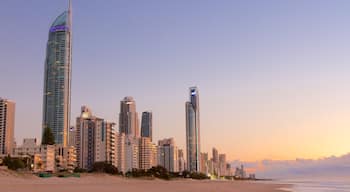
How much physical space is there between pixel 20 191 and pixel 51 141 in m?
179

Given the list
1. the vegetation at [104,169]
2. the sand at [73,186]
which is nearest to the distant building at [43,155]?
the vegetation at [104,169]

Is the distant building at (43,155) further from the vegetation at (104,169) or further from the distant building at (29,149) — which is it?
the vegetation at (104,169)

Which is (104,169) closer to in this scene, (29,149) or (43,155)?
(43,155)

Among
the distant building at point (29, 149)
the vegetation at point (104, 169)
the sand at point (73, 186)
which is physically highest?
the distant building at point (29, 149)

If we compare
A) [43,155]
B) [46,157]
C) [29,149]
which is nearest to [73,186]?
[46,157]

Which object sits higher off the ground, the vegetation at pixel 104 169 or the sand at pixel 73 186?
the sand at pixel 73 186

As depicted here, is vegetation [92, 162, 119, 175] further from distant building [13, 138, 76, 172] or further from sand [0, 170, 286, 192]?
sand [0, 170, 286, 192]

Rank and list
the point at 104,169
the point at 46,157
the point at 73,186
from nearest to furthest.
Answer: the point at 73,186 < the point at 104,169 < the point at 46,157

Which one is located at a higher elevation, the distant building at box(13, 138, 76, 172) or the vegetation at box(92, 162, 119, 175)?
the distant building at box(13, 138, 76, 172)

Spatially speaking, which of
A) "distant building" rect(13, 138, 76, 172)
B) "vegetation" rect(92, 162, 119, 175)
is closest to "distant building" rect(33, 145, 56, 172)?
"distant building" rect(13, 138, 76, 172)

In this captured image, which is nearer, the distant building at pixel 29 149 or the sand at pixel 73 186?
the sand at pixel 73 186

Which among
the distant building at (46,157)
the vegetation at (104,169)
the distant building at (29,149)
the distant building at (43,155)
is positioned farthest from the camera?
the distant building at (29,149)

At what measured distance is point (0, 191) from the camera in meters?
27.2

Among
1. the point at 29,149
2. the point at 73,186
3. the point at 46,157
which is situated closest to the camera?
the point at 73,186
